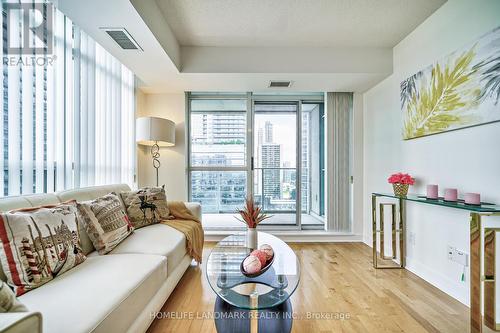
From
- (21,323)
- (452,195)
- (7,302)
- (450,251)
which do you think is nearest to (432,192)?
(452,195)

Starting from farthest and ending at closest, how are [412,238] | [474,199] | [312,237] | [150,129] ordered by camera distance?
[312,237] → [150,129] → [412,238] → [474,199]

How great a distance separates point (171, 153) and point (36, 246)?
241 cm

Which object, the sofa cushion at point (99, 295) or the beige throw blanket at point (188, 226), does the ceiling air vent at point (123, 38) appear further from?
the sofa cushion at point (99, 295)

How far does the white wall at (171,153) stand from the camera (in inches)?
137

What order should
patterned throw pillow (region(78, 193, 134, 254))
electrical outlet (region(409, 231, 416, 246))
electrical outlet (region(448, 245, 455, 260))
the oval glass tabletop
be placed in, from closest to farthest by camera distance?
the oval glass tabletop → patterned throw pillow (region(78, 193, 134, 254)) → electrical outlet (region(448, 245, 455, 260)) → electrical outlet (region(409, 231, 416, 246))

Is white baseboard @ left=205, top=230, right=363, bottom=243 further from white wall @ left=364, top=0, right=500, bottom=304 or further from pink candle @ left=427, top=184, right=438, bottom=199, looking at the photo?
pink candle @ left=427, top=184, right=438, bottom=199

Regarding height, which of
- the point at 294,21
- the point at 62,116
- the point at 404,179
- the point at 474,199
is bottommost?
the point at 474,199

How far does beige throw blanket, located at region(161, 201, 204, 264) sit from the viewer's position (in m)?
2.22

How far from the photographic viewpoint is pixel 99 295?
1062 millimetres

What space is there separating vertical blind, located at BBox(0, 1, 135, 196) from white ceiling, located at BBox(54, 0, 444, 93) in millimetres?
289

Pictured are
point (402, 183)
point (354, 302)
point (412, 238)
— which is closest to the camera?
point (354, 302)

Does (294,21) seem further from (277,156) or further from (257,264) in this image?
(257,264)

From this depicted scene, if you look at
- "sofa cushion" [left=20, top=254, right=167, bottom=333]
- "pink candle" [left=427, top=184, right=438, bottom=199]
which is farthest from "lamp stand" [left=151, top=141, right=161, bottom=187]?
"pink candle" [left=427, top=184, right=438, bottom=199]

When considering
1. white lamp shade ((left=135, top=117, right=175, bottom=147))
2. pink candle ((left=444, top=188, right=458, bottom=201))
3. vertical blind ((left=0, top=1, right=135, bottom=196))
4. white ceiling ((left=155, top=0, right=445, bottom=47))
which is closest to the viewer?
vertical blind ((left=0, top=1, right=135, bottom=196))
